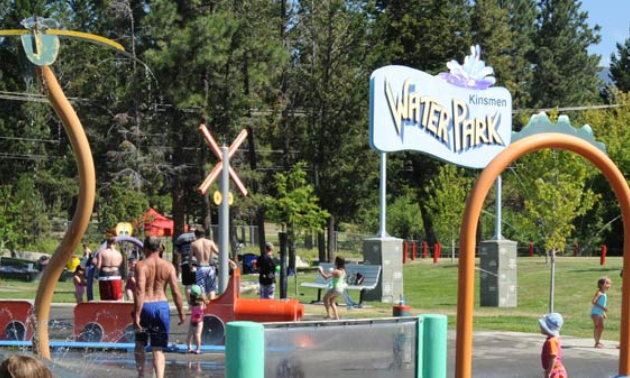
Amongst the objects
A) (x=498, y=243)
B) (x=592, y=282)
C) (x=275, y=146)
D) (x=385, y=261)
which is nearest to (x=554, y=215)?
(x=498, y=243)

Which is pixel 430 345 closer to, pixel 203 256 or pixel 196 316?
pixel 196 316

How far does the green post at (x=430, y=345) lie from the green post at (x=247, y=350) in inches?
79.4

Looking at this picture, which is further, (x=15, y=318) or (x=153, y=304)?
(x=15, y=318)

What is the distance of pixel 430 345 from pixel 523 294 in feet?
64.3

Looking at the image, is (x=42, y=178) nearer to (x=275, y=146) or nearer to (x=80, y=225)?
(x=275, y=146)

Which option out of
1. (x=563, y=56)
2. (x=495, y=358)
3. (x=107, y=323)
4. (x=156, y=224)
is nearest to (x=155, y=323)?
(x=107, y=323)

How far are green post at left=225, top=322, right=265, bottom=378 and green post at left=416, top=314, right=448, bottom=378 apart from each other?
6.62 ft

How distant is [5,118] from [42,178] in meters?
5.31

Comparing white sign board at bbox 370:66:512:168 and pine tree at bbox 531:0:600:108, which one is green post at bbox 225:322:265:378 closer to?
white sign board at bbox 370:66:512:168

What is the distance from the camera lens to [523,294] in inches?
1128

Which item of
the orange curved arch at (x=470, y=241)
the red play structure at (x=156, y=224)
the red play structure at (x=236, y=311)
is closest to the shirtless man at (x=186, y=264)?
the red play structure at (x=236, y=311)

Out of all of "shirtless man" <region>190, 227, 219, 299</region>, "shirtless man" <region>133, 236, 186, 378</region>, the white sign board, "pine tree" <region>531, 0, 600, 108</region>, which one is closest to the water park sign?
the white sign board

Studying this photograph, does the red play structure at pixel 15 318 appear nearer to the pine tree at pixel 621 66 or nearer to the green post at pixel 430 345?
the green post at pixel 430 345

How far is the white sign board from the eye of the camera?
21375 millimetres
